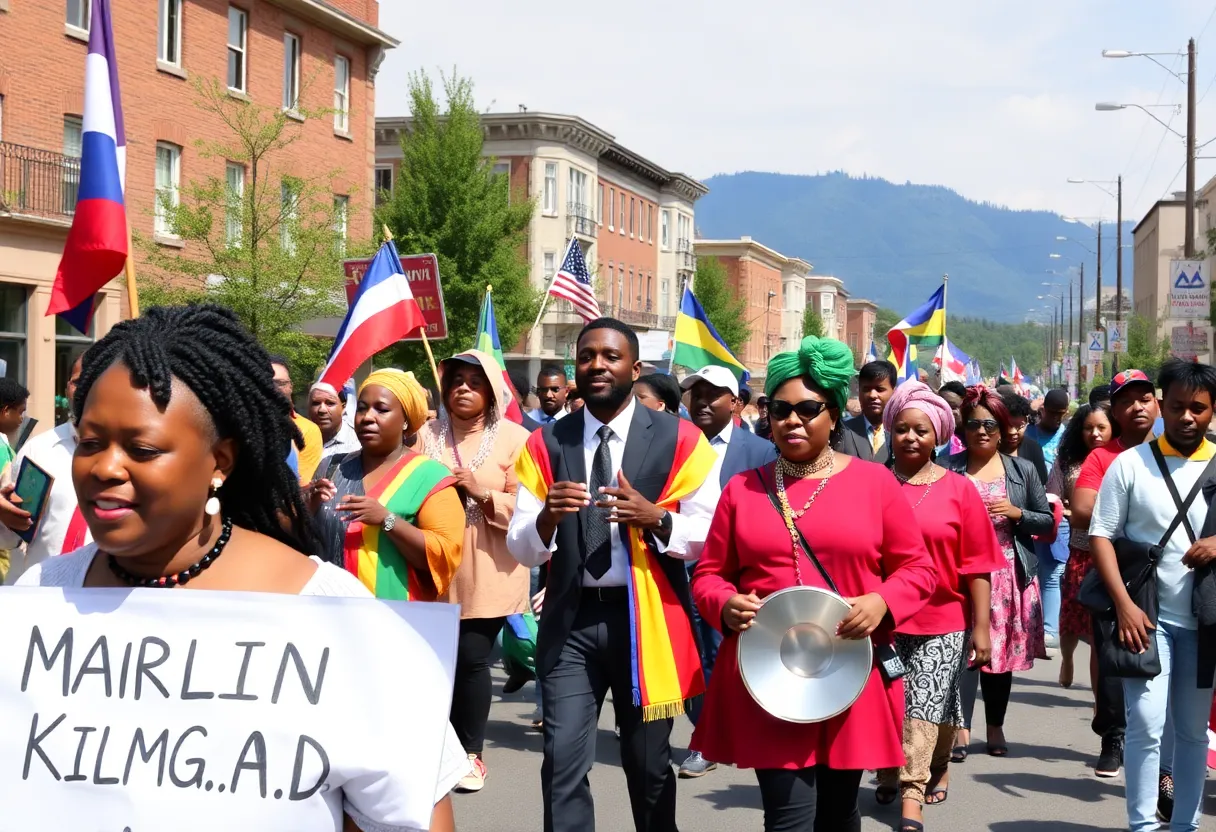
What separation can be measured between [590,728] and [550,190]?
51.6 meters

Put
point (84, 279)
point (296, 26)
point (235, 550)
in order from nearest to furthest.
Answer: point (235, 550), point (84, 279), point (296, 26)

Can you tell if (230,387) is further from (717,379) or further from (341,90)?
(341,90)

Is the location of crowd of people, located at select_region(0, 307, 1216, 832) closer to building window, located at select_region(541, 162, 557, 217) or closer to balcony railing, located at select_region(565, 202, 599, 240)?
building window, located at select_region(541, 162, 557, 217)

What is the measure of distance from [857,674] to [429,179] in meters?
33.9

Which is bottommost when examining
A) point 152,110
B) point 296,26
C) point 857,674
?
point 857,674

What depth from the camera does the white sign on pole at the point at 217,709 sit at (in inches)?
96.1

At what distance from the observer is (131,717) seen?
2.47 meters

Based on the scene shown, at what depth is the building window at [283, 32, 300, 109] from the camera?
3153cm

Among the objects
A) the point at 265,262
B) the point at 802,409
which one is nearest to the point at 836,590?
the point at 802,409

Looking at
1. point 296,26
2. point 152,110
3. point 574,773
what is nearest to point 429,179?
point 296,26

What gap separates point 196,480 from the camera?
2529mm

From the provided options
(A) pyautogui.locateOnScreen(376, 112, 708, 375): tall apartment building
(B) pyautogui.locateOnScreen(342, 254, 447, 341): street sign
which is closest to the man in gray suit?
(B) pyautogui.locateOnScreen(342, 254, 447, 341): street sign

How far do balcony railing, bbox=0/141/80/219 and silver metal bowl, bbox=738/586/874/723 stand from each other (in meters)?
20.9

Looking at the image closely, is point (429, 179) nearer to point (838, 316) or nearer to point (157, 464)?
point (157, 464)
